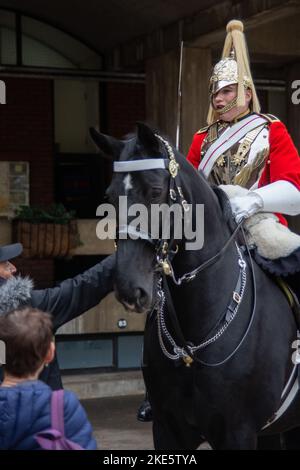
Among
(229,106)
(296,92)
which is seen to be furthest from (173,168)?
(296,92)

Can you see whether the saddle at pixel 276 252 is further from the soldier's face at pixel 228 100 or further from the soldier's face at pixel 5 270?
the soldier's face at pixel 5 270

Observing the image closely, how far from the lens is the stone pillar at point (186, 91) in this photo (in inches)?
413

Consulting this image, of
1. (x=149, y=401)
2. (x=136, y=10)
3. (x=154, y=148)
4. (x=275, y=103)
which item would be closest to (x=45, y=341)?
(x=154, y=148)

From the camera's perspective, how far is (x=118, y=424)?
9.13 meters

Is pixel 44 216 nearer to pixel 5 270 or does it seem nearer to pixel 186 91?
pixel 186 91

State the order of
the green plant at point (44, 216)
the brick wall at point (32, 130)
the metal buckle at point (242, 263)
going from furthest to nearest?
the brick wall at point (32, 130) → the green plant at point (44, 216) → the metal buckle at point (242, 263)

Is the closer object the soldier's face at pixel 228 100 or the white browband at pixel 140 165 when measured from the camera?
the white browband at pixel 140 165

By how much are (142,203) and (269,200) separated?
94cm

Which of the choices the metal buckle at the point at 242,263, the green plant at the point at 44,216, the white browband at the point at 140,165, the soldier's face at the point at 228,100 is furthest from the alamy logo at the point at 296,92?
the white browband at the point at 140,165

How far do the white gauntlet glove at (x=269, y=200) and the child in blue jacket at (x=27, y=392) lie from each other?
1.50m

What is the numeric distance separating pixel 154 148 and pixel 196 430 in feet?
4.38

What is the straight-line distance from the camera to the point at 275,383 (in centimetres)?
464

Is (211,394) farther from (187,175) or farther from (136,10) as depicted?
(136,10)

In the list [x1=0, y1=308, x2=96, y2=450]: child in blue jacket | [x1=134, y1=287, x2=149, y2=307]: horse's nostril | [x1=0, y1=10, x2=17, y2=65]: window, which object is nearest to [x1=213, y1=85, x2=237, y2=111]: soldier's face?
[x1=134, y1=287, x2=149, y2=307]: horse's nostril
